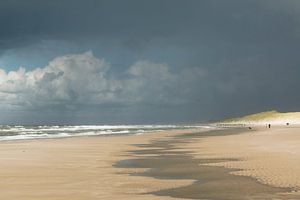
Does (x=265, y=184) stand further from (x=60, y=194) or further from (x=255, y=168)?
(x=60, y=194)

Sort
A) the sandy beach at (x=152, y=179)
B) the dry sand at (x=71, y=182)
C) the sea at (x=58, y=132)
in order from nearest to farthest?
the dry sand at (x=71, y=182)
the sandy beach at (x=152, y=179)
the sea at (x=58, y=132)

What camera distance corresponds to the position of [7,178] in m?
18.3

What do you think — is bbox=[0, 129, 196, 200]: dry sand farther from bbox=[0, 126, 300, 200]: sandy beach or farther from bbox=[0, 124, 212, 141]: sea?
bbox=[0, 124, 212, 141]: sea

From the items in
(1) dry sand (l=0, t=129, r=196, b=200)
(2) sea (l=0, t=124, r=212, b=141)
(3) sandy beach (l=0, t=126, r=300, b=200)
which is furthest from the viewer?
(2) sea (l=0, t=124, r=212, b=141)

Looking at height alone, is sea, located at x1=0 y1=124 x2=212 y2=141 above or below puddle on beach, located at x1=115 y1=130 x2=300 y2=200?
above

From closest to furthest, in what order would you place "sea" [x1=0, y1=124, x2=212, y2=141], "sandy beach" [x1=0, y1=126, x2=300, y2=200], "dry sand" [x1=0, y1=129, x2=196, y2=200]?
"dry sand" [x1=0, y1=129, x2=196, y2=200], "sandy beach" [x1=0, y1=126, x2=300, y2=200], "sea" [x1=0, y1=124, x2=212, y2=141]

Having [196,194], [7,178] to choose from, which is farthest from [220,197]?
[7,178]

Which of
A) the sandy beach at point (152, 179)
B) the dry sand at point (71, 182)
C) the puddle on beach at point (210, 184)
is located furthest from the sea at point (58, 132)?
the puddle on beach at point (210, 184)

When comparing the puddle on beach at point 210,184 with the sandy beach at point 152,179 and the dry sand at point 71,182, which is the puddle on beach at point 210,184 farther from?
the dry sand at point 71,182

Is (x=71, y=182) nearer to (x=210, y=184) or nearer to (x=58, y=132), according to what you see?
(x=210, y=184)

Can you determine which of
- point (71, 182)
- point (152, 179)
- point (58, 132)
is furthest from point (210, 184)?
point (58, 132)

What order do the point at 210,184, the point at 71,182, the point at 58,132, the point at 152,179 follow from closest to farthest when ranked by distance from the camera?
the point at 210,184
the point at 71,182
the point at 152,179
the point at 58,132

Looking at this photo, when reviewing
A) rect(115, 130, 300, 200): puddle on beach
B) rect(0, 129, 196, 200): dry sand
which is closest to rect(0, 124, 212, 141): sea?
rect(0, 129, 196, 200): dry sand

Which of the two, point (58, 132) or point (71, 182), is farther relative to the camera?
point (58, 132)
